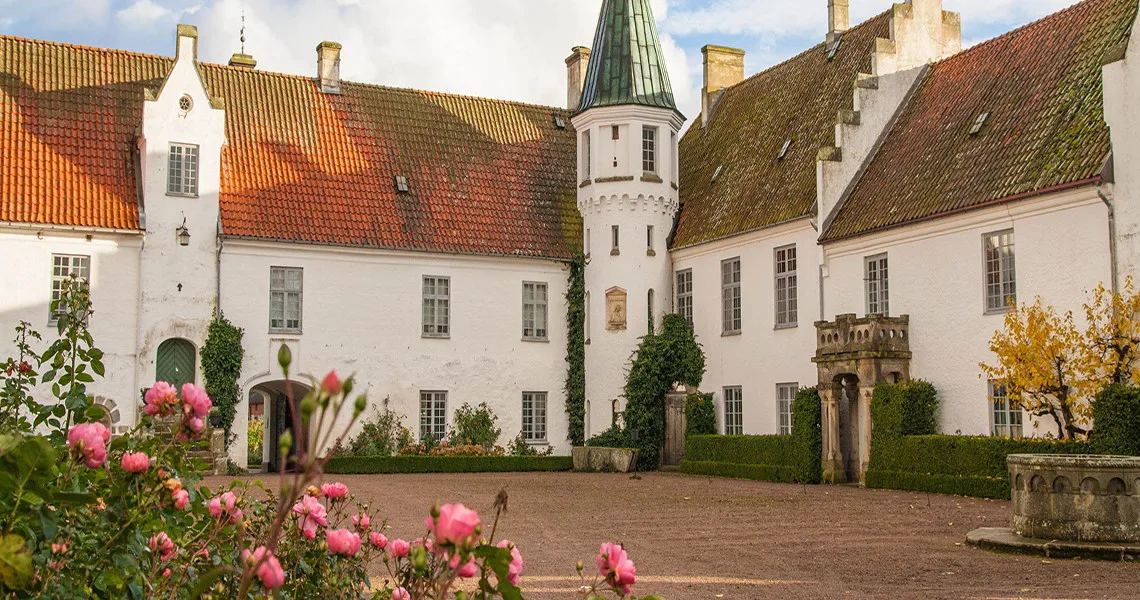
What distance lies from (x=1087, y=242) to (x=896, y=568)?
11217mm

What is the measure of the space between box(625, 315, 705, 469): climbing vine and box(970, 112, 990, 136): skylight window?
9793 millimetres

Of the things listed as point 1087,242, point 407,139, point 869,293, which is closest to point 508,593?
Result: point 1087,242

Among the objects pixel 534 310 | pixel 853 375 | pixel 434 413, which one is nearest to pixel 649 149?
pixel 534 310

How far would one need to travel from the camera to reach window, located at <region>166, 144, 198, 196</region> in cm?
2950

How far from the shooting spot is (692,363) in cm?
3167

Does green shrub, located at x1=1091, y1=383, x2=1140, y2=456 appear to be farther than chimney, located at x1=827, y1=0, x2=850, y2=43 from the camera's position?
No

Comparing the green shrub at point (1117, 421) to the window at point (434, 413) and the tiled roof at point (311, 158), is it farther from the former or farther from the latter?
the window at point (434, 413)

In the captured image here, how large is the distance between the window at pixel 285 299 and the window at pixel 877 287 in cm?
1439

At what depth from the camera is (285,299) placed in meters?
30.8

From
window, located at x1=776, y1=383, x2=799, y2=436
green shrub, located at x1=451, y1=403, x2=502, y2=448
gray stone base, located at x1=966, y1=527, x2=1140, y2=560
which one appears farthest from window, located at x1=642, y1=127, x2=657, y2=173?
gray stone base, located at x1=966, y1=527, x2=1140, y2=560

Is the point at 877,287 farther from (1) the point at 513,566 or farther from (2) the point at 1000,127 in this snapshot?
(1) the point at 513,566

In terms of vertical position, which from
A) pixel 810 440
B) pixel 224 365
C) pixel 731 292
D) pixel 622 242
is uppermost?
pixel 622 242

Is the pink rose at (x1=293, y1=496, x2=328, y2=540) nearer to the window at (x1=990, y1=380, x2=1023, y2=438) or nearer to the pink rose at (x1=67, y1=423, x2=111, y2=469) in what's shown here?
the pink rose at (x1=67, y1=423, x2=111, y2=469)

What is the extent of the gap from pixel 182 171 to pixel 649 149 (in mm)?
12470
